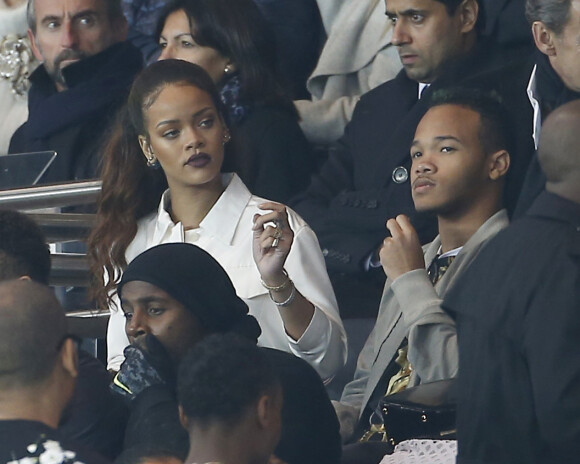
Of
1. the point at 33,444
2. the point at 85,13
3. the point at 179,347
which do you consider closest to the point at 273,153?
the point at 85,13

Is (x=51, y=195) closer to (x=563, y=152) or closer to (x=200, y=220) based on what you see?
(x=200, y=220)

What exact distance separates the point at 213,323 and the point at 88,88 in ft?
6.72

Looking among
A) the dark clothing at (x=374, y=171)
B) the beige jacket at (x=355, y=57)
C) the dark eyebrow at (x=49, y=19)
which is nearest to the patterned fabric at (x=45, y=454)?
the dark clothing at (x=374, y=171)

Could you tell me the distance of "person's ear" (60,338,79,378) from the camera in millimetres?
3314

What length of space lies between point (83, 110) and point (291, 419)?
242cm

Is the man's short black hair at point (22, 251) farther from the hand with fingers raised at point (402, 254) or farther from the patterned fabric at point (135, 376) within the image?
the hand with fingers raised at point (402, 254)

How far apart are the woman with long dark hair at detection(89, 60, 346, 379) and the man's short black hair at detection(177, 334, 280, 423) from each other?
737mm

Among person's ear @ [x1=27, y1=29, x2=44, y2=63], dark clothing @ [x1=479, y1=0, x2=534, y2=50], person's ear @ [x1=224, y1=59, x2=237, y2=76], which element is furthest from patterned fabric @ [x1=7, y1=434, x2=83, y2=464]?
person's ear @ [x1=27, y1=29, x2=44, y2=63]

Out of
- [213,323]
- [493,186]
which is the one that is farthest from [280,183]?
[213,323]

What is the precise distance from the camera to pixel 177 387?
11.6 feet

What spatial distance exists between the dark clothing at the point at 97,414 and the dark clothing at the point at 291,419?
2.0 inches

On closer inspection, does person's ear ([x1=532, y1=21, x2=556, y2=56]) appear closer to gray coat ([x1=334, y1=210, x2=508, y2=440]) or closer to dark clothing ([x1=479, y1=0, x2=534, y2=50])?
gray coat ([x1=334, y1=210, x2=508, y2=440])

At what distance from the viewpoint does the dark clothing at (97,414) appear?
3695 mm

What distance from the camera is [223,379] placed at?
335cm
